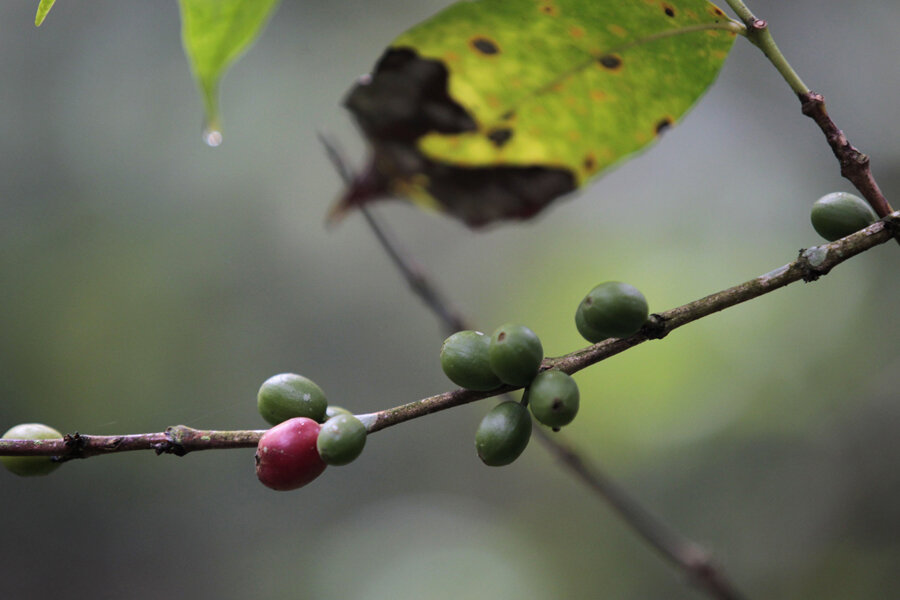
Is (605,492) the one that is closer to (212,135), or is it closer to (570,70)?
(570,70)

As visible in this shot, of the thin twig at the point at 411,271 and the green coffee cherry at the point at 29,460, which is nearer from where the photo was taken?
the green coffee cherry at the point at 29,460

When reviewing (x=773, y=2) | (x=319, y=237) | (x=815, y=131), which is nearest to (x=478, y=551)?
(x=319, y=237)

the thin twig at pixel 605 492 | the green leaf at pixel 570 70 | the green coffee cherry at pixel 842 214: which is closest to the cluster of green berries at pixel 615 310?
the green coffee cherry at pixel 842 214

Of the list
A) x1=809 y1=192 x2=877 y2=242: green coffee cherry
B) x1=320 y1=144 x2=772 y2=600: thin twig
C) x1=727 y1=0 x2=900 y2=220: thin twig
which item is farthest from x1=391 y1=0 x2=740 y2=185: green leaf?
x1=320 y1=144 x2=772 y2=600: thin twig

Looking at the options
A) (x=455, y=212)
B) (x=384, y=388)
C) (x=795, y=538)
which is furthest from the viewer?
(x=384, y=388)

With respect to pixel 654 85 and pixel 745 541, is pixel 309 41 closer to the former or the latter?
pixel 745 541

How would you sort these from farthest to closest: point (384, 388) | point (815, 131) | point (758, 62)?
point (384, 388)
point (758, 62)
point (815, 131)

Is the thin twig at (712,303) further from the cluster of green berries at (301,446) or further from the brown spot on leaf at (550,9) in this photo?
the brown spot on leaf at (550,9)
